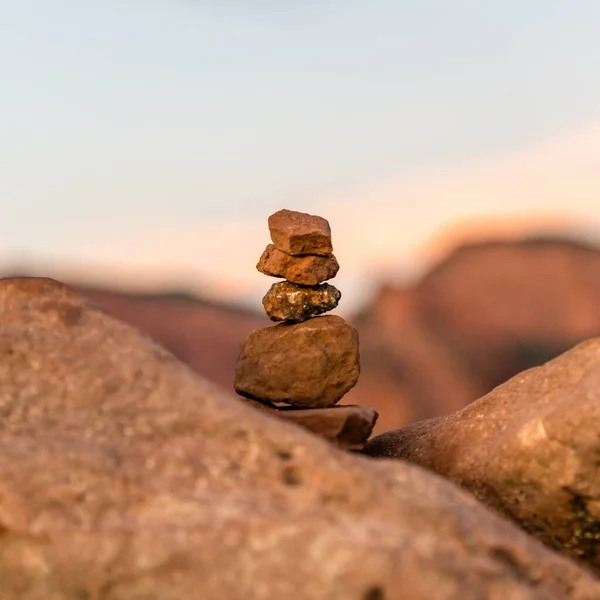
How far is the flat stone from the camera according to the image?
798cm

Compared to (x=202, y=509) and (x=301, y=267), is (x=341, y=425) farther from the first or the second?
(x=202, y=509)

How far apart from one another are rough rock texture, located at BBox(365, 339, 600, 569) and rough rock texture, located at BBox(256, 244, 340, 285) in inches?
84.2

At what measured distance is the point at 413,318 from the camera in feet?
69.3

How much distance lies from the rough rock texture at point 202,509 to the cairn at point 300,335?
2.02 meters

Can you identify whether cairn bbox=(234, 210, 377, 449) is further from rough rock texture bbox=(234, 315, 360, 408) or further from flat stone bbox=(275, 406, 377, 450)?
flat stone bbox=(275, 406, 377, 450)

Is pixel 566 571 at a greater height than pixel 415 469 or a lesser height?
lesser

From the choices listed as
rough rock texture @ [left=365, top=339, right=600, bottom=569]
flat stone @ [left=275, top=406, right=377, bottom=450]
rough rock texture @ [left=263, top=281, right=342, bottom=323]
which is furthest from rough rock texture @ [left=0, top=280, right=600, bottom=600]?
rough rock texture @ [left=263, top=281, right=342, bottom=323]

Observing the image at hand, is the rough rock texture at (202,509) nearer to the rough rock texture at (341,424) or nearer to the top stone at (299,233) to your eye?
the rough rock texture at (341,424)

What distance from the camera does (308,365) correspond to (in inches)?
348

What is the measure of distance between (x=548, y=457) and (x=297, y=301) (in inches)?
114

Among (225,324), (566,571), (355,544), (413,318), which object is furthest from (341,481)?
(413,318)

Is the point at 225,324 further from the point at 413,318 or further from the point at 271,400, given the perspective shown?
the point at 271,400

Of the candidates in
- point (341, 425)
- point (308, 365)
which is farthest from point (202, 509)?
point (308, 365)

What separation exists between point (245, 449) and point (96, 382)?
135 cm
